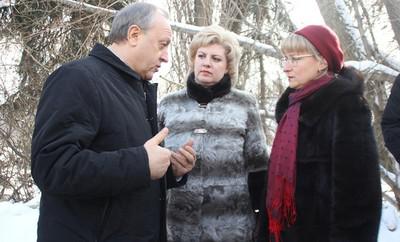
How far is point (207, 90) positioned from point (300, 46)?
1.93ft

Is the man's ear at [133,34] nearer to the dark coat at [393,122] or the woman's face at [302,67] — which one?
the woman's face at [302,67]

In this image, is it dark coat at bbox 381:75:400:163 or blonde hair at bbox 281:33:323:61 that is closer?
blonde hair at bbox 281:33:323:61

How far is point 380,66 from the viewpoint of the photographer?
4645mm

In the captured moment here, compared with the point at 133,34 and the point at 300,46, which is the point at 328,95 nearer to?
the point at 300,46

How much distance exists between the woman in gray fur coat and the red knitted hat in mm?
510

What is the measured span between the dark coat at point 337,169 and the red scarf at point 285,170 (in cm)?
3

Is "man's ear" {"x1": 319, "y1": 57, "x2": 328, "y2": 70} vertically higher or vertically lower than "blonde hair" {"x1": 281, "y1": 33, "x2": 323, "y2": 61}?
lower

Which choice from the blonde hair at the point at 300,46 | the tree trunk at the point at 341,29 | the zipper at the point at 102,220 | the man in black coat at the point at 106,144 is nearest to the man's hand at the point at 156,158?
the man in black coat at the point at 106,144

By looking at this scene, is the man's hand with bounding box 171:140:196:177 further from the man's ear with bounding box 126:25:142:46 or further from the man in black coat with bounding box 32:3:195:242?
the man's ear with bounding box 126:25:142:46

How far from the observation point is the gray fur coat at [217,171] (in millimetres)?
2455

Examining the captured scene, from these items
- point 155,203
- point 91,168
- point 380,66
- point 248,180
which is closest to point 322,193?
point 248,180

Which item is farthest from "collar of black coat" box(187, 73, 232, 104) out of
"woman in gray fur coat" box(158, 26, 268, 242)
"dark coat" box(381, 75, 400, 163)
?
"dark coat" box(381, 75, 400, 163)

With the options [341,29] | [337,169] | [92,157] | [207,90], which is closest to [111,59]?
[92,157]

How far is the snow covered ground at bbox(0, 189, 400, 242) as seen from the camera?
464 centimetres
